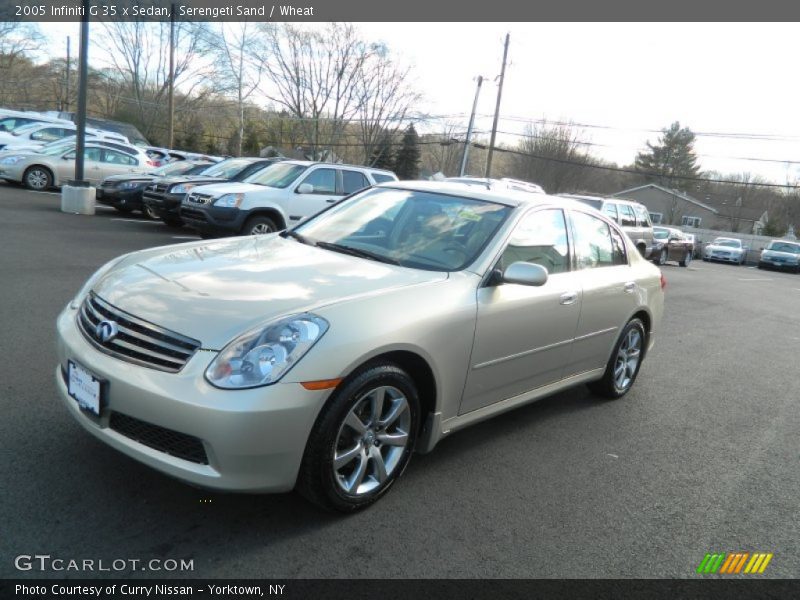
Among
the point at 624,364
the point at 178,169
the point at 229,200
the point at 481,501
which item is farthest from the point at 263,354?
the point at 178,169

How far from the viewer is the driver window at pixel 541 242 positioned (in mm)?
3947

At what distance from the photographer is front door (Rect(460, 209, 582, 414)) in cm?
359

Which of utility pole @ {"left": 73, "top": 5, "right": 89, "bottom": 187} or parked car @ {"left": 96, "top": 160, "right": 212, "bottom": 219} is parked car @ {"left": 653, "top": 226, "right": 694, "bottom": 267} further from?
utility pole @ {"left": 73, "top": 5, "right": 89, "bottom": 187}

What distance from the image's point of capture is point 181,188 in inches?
490

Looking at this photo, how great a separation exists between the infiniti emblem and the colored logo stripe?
2952 millimetres

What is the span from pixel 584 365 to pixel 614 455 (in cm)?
72

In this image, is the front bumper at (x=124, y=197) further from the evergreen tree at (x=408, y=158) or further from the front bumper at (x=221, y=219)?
the evergreen tree at (x=408, y=158)

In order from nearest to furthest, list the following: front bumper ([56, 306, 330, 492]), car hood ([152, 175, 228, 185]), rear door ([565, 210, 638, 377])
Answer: front bumper ([56, 306, 330, 492])
rear door ([565, 210, 638, 377])
car hood ([152, 175, 228, 185])

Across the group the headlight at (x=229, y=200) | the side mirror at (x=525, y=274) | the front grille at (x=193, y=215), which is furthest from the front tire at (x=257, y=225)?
the side mirror at (x=525, y=274)

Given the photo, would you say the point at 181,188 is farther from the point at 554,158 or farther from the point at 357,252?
the point at 554,158

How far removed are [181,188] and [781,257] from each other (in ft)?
99.2

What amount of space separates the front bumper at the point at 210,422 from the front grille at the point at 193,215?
830cm

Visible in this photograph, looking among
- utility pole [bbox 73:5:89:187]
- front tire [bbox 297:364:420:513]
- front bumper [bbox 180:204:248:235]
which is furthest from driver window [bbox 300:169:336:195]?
front tire [bbox 297:364:420:513]

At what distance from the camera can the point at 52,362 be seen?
4570 millimetres
